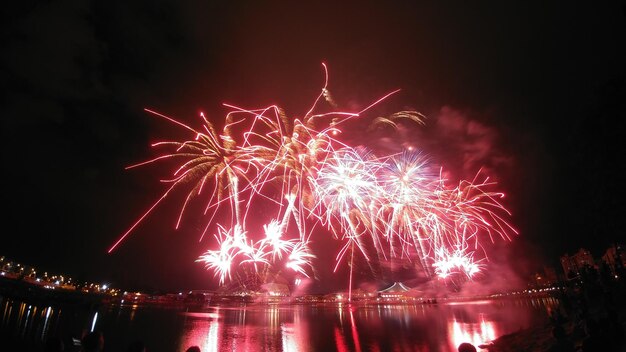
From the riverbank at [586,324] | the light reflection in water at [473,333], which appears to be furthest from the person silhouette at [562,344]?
the light reflection in water at [473,333]

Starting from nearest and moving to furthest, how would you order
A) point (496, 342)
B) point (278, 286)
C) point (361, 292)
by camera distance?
point (496, 342) < point (361, 292) < point (278, 286)

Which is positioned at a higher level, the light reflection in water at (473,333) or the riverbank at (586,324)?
the riverbank at (586,324)

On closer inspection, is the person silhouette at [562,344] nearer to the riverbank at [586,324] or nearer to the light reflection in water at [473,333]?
the riverbank at [586,324]

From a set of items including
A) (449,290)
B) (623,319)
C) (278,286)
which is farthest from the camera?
(278,286)

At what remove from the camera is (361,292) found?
11650cm

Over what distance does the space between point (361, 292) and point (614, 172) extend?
4274 inches

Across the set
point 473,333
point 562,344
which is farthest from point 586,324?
point 473,333

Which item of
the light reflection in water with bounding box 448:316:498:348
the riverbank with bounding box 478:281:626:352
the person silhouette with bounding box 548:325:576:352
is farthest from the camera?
the light reflection in water with bounding box 448:316:498:348

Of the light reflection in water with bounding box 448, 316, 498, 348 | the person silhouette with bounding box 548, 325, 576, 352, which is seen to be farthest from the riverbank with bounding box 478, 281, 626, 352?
the light reflection in water with bounding box 448, 316, 498, 348

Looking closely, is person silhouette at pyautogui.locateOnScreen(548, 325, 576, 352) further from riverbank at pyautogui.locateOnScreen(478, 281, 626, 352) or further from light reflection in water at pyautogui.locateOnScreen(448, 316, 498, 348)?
light reflection in water at pyautogui.locateOnScreen(448, 316, 498, 348)

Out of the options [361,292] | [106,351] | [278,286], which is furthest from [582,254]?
[278,286]

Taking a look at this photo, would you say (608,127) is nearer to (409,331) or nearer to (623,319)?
(623,319)

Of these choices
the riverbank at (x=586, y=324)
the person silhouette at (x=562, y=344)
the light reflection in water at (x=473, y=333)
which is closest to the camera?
the riverbank at (x=586, y=324)

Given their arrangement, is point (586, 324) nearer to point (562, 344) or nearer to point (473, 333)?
point (562, 344)
